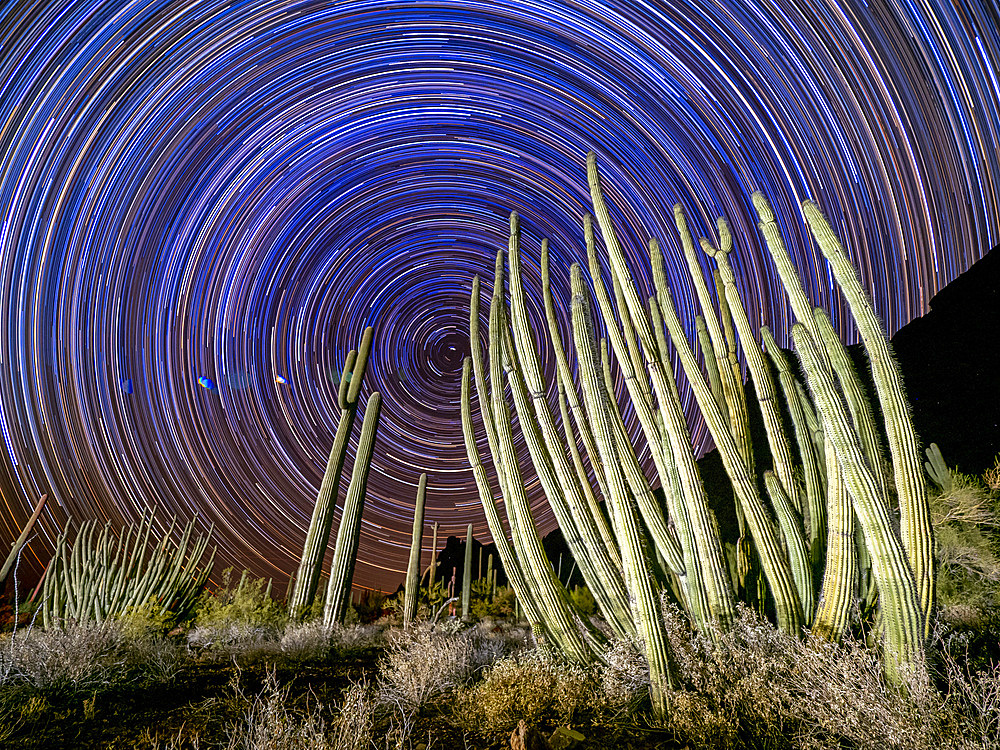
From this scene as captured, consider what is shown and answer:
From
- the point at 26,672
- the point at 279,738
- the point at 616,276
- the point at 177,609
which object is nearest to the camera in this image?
the point at 279,738

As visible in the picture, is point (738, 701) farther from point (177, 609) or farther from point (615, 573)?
point (177, 609)

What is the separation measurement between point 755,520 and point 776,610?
30.5 inches

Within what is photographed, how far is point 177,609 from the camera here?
30.7 ft

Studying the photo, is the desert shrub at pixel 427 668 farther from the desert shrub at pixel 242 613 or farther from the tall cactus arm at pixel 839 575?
the desert shrub at pixel 242 613

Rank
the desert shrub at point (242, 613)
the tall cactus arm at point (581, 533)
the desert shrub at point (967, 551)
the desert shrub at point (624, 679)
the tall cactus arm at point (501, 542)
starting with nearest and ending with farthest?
1. the desert shrub at point (624, 679)
2. the tall cactus arm at point (581, 533)
3. the tall cactus arm at point (501, 542)
4. the desert shrub at point (967, 551)
5. the desert shrub at point (242, 613)

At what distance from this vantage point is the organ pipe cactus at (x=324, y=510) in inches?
327

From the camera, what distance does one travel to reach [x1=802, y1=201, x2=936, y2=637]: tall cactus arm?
328 cm

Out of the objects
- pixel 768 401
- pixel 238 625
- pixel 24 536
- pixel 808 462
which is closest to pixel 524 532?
pixel 768 401

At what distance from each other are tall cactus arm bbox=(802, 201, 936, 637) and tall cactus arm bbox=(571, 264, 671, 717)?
177 cm

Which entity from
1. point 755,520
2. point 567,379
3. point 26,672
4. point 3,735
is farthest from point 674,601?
point 26,672

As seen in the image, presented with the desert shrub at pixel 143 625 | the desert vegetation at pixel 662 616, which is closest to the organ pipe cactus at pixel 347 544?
the desert vegetation at pixel 662 616

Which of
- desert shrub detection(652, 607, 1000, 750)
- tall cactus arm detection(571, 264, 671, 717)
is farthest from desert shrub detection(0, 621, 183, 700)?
desert shrub detection(652, 607, 1000, 750)

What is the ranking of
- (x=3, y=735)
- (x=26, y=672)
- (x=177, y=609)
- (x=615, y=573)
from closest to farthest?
(x=3, y=735) → (x=26, y=672) → (x=615, y=573) → (x=177, y=609)

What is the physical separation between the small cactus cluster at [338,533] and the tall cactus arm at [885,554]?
7098 millimetres
